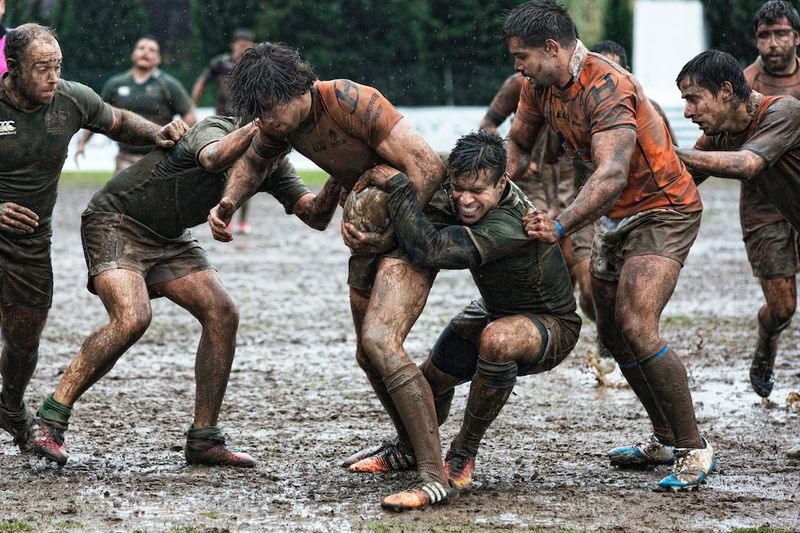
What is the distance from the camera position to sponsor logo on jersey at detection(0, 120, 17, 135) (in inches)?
239

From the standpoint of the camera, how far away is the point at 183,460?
20.9 feet

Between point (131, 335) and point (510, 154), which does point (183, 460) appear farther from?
point (510, 154)

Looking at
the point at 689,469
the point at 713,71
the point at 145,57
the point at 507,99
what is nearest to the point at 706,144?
the point at 713,71

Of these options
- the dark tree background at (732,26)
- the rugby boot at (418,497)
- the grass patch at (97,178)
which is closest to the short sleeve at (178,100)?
the rugby boot at (418,497)

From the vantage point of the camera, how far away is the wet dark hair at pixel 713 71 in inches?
231

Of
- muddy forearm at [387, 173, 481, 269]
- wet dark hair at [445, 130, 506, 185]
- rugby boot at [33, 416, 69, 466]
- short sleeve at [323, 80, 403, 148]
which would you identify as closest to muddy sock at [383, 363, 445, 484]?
muddy forearm at [387, 173, 481, 269]

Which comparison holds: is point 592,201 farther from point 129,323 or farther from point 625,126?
point 129,323

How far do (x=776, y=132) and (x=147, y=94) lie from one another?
821cm

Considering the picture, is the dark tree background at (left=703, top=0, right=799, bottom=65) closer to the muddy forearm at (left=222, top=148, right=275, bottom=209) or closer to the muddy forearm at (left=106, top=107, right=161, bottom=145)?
the muddy forearm at (left=106, top=107, right=161, bottom=145)

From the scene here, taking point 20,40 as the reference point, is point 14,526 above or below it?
below

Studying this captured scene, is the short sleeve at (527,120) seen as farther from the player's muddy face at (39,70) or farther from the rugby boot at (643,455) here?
the player's muddy face at (39,70)

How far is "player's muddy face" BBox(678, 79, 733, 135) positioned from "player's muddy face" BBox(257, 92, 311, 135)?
174 cm

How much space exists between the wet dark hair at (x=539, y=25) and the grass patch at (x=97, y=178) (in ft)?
56.3

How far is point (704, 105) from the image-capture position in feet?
19.6
